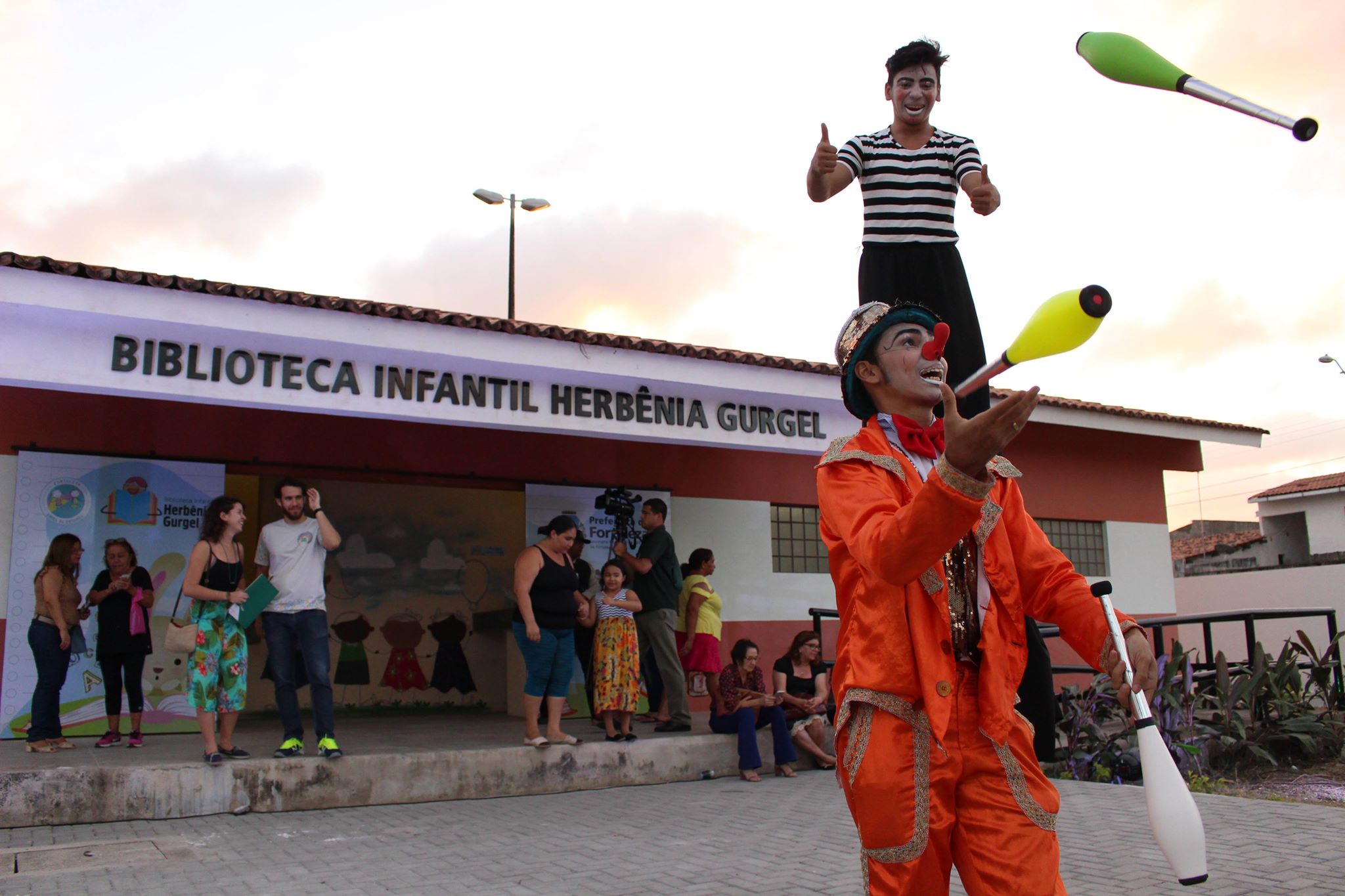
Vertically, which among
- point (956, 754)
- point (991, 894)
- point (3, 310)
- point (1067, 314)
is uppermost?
point (3, 310)

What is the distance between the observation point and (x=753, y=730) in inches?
334

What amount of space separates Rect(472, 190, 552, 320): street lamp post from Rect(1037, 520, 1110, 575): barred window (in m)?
11.5

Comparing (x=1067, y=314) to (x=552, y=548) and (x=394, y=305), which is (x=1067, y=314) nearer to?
(x=552, y=548)

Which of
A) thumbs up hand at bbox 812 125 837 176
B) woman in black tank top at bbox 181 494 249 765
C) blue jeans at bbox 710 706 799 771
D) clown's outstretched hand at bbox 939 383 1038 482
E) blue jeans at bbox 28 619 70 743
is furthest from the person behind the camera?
blue jeans at bbox 710 706 799 771

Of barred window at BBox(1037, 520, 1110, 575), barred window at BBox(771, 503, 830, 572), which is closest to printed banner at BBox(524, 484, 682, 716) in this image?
barred window at BBox(771, 503, 830, 572)

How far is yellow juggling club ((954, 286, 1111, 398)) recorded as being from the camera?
1.96m

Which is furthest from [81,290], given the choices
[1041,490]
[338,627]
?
[1041,490]

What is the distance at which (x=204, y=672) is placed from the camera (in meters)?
6.88

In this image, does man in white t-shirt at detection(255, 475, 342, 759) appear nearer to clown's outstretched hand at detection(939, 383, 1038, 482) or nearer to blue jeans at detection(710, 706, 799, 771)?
blue jeans at detection(710, 706, 799, 771)

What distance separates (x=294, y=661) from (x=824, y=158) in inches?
213

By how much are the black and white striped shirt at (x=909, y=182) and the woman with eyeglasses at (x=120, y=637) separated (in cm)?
683

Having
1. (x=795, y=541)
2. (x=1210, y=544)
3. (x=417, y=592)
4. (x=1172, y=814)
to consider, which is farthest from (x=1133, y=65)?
(x=1210, y=544)

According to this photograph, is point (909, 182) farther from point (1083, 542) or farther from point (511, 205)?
point (511, 205)

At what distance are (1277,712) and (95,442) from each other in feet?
31.9
